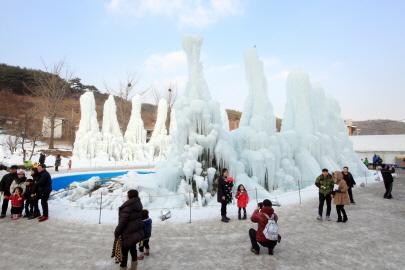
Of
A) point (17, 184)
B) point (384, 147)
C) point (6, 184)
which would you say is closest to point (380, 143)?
point (384, 147)

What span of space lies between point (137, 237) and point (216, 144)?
24.5ft

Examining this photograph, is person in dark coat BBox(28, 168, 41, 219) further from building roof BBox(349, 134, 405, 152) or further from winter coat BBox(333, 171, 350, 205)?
building roof BBox(349, 134, 405, 152)

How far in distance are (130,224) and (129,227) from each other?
0.04m

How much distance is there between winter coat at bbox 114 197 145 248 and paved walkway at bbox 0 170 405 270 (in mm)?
768

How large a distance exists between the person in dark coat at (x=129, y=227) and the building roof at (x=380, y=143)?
106 ft

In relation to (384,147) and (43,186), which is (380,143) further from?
(43,186)

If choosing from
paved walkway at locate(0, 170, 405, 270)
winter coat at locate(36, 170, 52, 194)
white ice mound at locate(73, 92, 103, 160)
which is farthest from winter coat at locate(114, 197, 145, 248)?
white ice mound at locate(73, 92, 103, 160)

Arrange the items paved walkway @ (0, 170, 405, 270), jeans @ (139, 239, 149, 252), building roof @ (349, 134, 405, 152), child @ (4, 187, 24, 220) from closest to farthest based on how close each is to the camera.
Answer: paved walkway @ (0, 170, 405, 270)
jeans @ (139, 239, 149, 252)
child @ (4, 187, 24, 220)
building roof @ (349, 134, 405, 152)

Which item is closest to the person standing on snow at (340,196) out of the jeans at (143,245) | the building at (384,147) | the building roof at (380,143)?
the jeans at (143,245)

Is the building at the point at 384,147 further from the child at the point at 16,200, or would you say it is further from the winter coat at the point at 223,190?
the child at the point at 16,200

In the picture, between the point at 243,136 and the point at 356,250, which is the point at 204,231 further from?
the point at 243,136

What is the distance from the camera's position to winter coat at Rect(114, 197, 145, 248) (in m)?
3.65

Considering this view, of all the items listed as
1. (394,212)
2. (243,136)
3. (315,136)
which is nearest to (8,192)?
(243,136)

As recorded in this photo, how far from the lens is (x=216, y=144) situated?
35.9 feet
